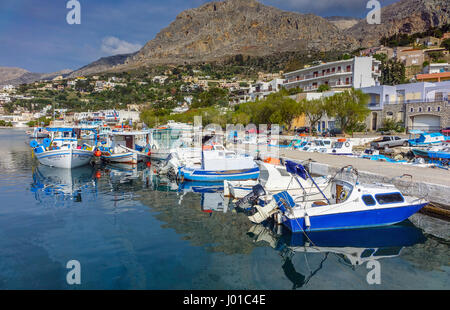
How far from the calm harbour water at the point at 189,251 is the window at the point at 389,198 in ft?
4.22

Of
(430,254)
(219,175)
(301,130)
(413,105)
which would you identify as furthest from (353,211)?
(301,130)

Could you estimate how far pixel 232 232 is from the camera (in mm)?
12586

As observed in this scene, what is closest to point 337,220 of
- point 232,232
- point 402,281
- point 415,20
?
point 402,281

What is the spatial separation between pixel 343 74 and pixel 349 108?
26547 mm

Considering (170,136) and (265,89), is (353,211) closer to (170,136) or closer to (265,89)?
(170,136)

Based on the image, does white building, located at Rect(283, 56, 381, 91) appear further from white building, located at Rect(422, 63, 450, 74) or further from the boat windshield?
the boat windshield

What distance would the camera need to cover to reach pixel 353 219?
12.2 m

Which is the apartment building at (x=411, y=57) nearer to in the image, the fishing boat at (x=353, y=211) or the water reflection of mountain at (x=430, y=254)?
the fishing boat at (x=353, y=211)

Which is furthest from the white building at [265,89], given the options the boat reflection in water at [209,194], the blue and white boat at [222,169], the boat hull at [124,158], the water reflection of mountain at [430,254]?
the water reflection of mountain at [430,254]

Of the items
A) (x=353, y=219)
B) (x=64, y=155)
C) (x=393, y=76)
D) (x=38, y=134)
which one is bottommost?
(x=353, y=219)

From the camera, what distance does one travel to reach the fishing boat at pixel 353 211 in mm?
12023

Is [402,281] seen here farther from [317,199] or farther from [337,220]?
[317,199]

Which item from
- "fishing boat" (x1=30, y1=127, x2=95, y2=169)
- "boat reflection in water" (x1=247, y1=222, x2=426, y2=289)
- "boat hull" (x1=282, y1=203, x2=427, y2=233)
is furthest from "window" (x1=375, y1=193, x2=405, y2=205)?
"fishing boat" (x1=30, y1=127, x2=95, y2=169)

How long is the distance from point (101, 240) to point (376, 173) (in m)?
14.6
